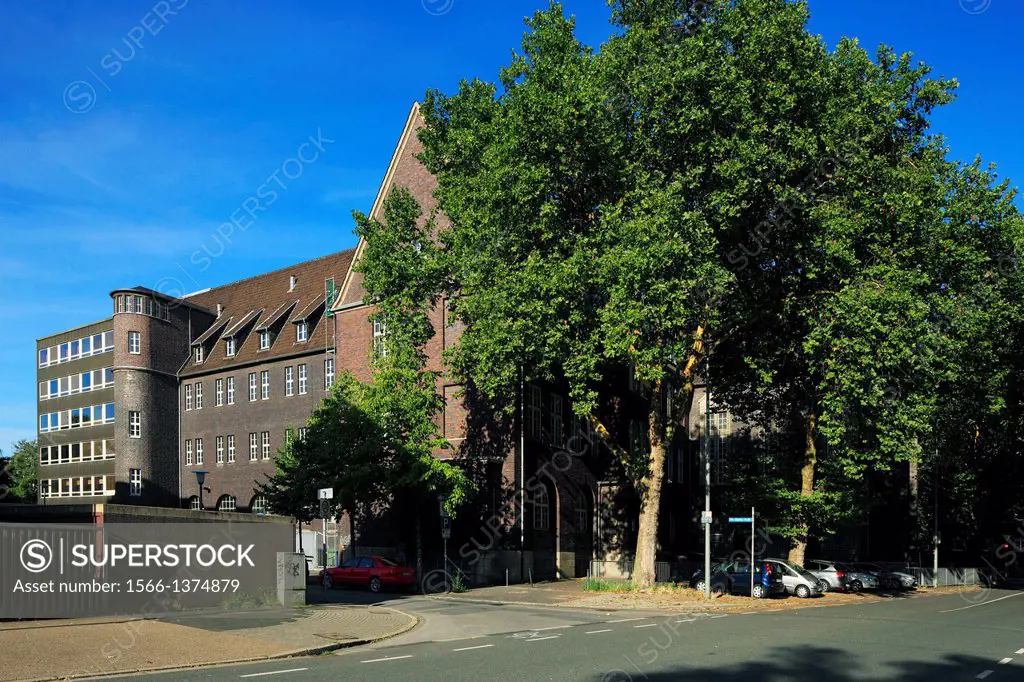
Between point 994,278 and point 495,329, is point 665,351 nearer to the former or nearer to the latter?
point 495,329

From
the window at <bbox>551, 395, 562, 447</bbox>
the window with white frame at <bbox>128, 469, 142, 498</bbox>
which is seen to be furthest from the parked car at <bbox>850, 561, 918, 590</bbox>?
the window with white frame at <bbox>128, 469, 142, 498</bbox>

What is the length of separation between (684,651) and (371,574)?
66.7 ft

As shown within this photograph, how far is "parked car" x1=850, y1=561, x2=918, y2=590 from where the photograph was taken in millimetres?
42000

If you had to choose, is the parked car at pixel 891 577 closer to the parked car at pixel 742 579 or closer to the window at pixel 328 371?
the parked car at pixel 742 579

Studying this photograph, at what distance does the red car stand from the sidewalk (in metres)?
10.3

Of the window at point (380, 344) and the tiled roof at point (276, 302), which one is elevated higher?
the tiled roof at point (276, 302)

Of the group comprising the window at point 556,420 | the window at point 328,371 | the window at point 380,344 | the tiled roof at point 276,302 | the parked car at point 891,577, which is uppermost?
the tiled roof at point 276,302

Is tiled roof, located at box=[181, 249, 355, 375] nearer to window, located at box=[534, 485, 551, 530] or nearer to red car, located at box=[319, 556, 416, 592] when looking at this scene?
window, located at box=[534, 485, 551, 530]

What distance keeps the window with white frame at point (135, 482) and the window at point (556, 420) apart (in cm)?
2988

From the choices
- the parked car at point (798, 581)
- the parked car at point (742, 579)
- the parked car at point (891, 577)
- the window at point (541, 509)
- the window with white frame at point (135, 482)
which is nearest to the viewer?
the parked car at point (742, 579)

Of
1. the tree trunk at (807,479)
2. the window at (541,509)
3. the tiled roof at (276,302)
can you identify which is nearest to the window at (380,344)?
the window at (541,509)

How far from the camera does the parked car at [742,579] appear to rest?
32719 millimetres

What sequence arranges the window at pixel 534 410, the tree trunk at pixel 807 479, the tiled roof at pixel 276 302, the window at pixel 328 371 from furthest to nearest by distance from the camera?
1. the tiled roof at pixel 276 302
2. the window at pixel 328 371
3. the window at pixel 534 410
4. the tree trunk at pixel 807 479

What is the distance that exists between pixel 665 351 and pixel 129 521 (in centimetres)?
1571
